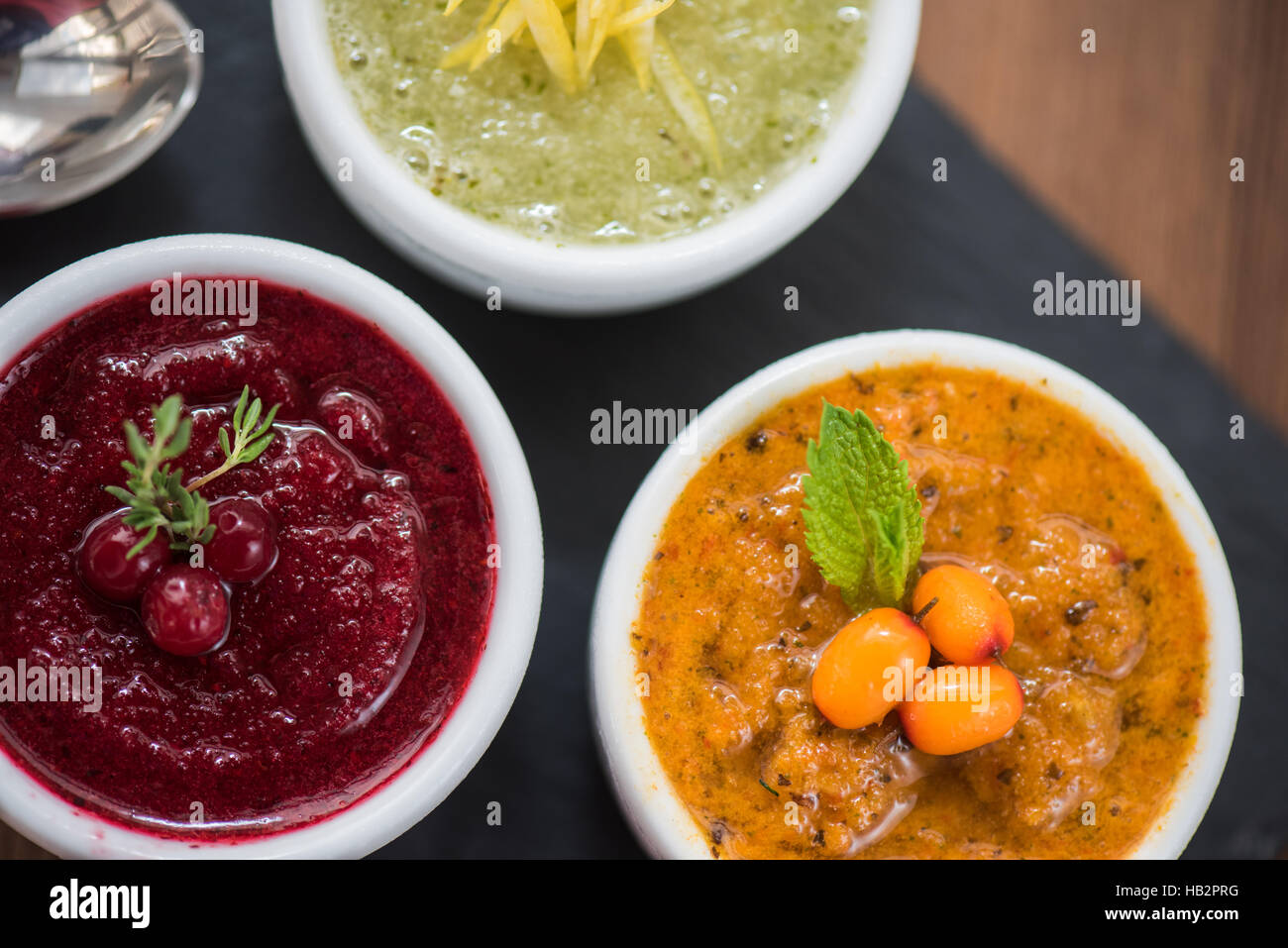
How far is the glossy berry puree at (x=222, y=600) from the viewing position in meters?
1.23

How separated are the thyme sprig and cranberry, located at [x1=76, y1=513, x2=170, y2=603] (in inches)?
0.4

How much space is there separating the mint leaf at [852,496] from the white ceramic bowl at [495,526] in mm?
313

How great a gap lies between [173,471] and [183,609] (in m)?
0.15

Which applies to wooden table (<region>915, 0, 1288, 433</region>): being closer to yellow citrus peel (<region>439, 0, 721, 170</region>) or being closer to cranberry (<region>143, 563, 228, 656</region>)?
yellow citrus peel (<region>439, 0, 721, 170</region>)

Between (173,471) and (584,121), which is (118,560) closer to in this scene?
(173,471)

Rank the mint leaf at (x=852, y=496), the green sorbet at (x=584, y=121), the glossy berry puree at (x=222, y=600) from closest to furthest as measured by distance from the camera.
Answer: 1. the glossy berry puree at (x=222, y=600)
2. the mint leaf at (x=852, y=496)
3. the green sorbet at (x=584, y=121)

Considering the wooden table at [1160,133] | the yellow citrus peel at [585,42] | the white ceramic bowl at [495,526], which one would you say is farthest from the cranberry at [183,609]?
the wooden table at [1160,133]

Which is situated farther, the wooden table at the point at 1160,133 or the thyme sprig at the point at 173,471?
the wooden table at the point at 1160,133

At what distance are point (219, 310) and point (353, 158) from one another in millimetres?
241

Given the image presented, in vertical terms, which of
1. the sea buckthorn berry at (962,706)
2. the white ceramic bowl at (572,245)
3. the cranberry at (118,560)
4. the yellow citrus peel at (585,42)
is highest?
the yellow citrus peel at (585,42)

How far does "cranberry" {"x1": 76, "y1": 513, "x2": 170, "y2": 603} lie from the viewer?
1.19 metres

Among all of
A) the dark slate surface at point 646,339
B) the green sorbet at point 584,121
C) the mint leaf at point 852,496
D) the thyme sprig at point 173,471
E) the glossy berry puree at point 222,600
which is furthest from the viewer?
the dark slate surface at point 646,339

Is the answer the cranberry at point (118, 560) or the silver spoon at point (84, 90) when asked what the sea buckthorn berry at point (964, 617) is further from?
the silver spoon at point (84, 90)

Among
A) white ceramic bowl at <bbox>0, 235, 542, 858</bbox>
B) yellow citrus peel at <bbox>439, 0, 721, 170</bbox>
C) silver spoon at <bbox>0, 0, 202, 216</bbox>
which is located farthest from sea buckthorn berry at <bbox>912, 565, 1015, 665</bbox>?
silver spoon at <bbox>0, 0, 202, 216</bbox>
